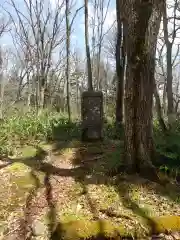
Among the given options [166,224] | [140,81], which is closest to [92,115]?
[140,81]

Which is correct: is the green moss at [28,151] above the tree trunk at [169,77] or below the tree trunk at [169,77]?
below

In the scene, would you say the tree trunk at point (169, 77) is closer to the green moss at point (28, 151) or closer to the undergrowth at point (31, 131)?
the undergrowth at point (31, 131)

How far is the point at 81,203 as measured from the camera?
4.98 m

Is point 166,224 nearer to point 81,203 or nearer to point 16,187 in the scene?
point 81,203

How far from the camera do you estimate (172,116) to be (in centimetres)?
1141

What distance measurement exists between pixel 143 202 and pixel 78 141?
448cm

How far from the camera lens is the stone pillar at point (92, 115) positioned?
9195mm

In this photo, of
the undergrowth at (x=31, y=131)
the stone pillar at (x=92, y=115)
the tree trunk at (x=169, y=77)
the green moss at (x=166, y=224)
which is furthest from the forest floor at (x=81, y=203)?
the tree trunk at (x=169, y=77)

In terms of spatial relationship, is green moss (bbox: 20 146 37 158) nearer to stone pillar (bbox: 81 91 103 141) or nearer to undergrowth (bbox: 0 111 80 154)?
undergrowth (bbox: 0 111 80 154)

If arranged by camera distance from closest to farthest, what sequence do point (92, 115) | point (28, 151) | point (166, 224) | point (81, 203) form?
point (166, 224), point (81, 203), point (28, 151), point (92, 115)

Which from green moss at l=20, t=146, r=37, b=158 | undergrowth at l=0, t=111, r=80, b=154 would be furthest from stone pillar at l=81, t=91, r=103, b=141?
green moss at l=20, t=146, r=37, b=158

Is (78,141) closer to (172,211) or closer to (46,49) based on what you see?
(172,211)

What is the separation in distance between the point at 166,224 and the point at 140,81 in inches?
98.7

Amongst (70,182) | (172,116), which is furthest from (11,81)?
(70,182)
